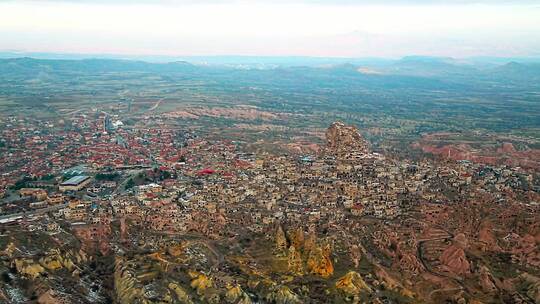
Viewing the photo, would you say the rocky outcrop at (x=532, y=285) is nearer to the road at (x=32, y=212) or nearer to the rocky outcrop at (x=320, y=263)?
the rocky outcrop at (x=320, y=263)

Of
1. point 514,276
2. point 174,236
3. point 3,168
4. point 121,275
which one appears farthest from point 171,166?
point 514,276

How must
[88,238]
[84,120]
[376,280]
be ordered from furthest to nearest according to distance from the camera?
[84,120] → [88,238] → [376,280]

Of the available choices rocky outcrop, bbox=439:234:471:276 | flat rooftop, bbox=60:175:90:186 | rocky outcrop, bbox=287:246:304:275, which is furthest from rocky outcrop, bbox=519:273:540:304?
flat rooftop, bbox=60:175:90:186

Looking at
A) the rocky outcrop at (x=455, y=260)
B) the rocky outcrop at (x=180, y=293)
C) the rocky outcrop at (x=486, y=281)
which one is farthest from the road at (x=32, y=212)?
the rocky outcrop at (x=486, y=281)

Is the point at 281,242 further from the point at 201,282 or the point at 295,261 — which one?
the point at 201,282

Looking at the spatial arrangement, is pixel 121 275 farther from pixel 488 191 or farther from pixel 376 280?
pixel 488 191

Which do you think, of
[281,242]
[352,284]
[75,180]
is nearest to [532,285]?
[352,284]
